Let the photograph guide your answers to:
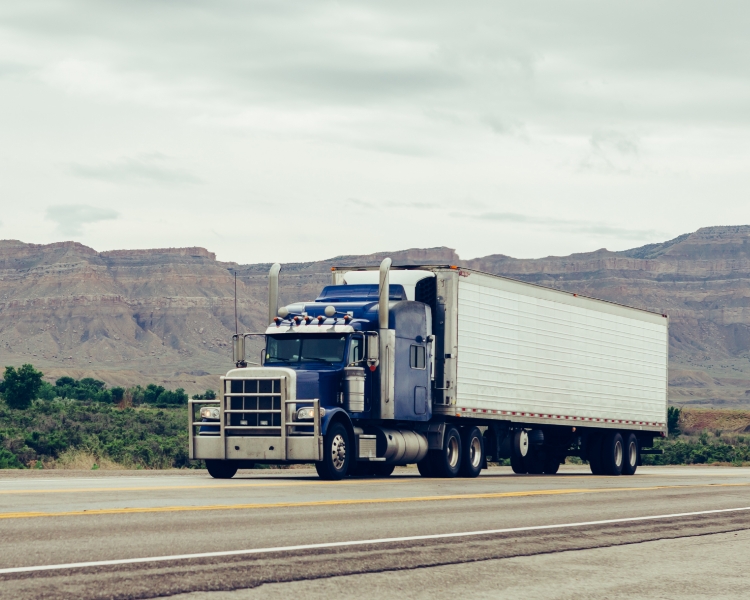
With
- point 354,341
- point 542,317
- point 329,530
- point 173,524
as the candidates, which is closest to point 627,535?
point 329,530

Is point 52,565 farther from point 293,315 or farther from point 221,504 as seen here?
point 293,315

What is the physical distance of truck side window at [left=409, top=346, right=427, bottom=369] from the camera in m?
24.6

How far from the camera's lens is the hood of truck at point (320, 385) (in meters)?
22.7

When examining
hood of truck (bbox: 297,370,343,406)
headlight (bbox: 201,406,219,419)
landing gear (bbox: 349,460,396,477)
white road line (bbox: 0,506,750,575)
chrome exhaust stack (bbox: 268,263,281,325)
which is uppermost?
chrome exhaust stack (bbox: 268,263,281,325)

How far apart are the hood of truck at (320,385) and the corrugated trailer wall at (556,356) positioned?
349cm

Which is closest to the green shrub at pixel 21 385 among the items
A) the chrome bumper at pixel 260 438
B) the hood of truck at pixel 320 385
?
the chrome bumper at pixel 260 438

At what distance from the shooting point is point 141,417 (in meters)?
57.0

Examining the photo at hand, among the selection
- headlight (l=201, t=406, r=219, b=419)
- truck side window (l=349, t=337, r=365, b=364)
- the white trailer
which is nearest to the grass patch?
headlight (l=201, t=406, r=219, b=419)

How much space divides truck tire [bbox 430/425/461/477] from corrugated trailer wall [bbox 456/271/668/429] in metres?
0.71

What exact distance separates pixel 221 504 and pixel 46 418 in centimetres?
3861

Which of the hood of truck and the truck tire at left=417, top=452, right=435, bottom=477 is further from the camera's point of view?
the truck tire at left=417, top=452, right=435, bottom=477

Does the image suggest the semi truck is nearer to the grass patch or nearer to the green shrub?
the grass patch

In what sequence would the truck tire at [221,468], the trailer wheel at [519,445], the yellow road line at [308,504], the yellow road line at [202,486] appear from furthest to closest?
the trailer wheel at [519,445] < the truck tire at [221,468] < the yellow road line at [202,486] < the yellow road line at [308,504]

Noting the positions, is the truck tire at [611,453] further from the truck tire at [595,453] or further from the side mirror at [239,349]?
the side mirror at [239,349]
